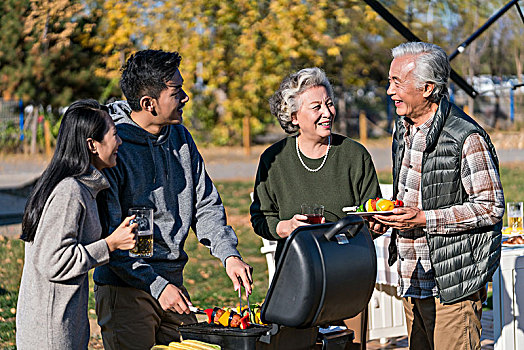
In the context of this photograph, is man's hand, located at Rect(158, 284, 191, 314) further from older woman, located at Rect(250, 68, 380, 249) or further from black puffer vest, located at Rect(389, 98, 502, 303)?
black puffer vest, located at Rect(389, 98, 502, 303)

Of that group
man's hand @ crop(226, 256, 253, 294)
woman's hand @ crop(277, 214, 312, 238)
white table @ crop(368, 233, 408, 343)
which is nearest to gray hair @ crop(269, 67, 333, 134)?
woman's hand @ crop(277, 214, 312, 238)

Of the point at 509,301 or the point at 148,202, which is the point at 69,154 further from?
the point at 509,301

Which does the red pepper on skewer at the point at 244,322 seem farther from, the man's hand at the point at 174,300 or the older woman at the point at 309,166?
the older woman at the point at 309,166

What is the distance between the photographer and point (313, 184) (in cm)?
375

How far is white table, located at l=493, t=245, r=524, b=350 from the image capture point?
15.3ft

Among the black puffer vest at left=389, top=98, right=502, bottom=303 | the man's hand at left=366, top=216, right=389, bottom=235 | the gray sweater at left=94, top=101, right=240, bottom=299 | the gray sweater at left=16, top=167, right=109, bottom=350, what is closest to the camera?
the gray sweater at left=16, top=167, right=109, bottom=350

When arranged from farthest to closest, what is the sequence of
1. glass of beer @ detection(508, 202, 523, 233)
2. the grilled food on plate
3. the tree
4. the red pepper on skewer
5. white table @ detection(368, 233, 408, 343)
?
the tree
white table @ detection(368, 233, 408, 343)
glass of beer @ detection(508, 202, 523, 233)
the grilled food on plate
the red pepper on skewer

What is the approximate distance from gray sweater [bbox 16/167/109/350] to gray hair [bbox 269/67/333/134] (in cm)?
111

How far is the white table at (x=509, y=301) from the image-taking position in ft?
15.3

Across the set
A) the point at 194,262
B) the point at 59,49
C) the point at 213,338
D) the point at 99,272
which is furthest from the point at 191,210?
the point at 59,49

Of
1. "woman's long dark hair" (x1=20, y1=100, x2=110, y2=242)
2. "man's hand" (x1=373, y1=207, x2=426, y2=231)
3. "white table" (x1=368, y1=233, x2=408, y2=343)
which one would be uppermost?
"woman's long dark hair" (x1=20, y1=100, x2=110, y2=242)

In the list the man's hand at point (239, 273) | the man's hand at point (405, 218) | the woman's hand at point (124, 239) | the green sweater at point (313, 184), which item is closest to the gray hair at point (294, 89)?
the green sweater at point (313, 184)

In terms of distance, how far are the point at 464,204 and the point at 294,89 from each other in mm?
945

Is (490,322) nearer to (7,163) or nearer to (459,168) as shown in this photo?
(459,168)
